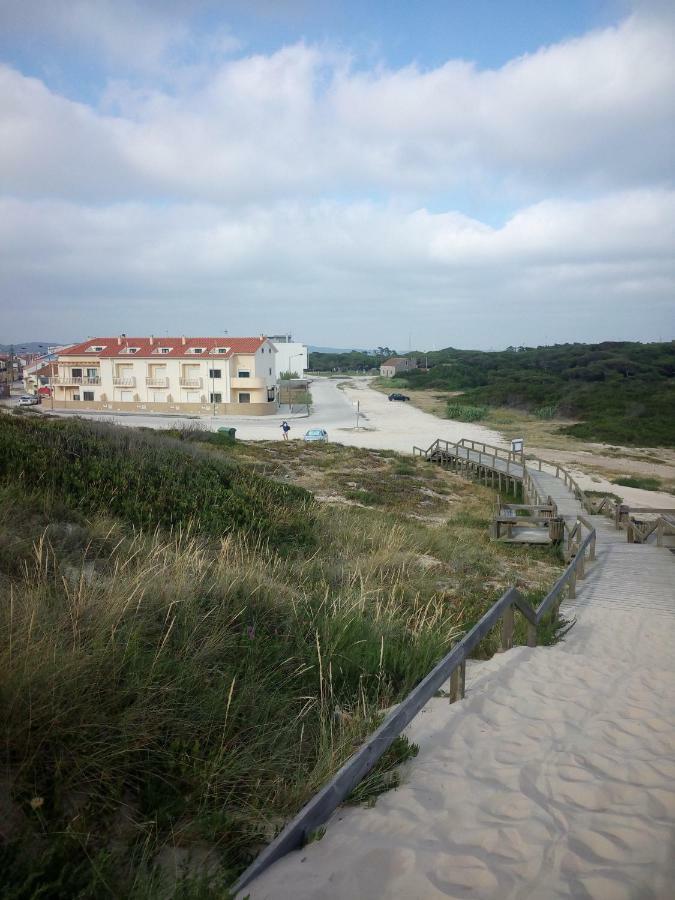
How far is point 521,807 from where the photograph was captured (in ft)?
10.1

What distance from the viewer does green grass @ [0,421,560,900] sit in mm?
2477

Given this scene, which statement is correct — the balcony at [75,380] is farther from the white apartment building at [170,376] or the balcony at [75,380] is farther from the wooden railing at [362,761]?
the wooden railing at [362,761]

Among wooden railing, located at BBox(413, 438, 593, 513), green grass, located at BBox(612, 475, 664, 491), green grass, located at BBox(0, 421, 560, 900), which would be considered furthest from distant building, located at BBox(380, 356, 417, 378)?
green grass, located at BBox(0, 421, 560, 900)

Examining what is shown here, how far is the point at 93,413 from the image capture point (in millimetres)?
59281

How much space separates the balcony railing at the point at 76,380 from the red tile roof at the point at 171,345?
8.22 feet

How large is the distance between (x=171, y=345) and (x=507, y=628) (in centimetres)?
6166

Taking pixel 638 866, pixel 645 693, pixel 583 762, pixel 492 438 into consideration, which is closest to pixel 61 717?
pixel 638 866

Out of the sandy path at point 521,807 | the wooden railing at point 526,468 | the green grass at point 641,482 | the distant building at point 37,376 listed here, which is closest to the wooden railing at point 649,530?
the wooden railing at point 526,468

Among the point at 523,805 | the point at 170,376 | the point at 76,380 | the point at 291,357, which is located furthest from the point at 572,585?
the point at 291,357

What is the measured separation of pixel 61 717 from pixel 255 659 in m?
1.63

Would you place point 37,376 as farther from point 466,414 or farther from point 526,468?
point 526,468

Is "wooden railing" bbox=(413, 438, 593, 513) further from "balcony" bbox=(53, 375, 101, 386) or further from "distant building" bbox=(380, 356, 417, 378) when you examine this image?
"distant building" bbox=(380, 356, 417, 378)

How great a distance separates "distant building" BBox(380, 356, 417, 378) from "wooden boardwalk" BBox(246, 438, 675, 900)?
137 m

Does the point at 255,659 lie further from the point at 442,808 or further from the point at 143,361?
the point at 143,361
